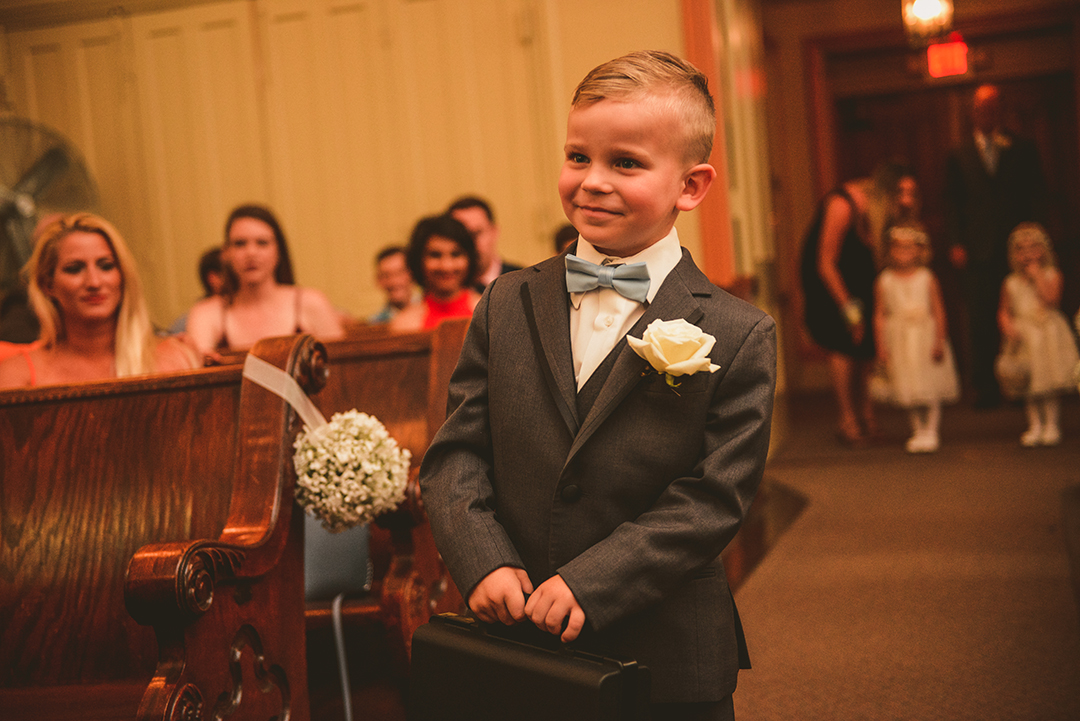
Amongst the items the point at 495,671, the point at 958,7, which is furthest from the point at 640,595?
the point at 958,7

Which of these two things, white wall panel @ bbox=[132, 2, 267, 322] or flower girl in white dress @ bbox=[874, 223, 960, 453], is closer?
flower girl in white dress @ bbox=[874, 223, 960, 453]

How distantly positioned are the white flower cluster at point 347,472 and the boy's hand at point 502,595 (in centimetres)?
70

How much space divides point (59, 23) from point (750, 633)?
621cm

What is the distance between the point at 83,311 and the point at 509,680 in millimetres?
2272

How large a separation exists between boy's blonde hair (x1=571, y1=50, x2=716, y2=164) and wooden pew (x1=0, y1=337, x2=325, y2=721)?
0.98 m

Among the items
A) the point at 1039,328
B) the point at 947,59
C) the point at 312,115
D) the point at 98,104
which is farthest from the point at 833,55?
the point at 98,104

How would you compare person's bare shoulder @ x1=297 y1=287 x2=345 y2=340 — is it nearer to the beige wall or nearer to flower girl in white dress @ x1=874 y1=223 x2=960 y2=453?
the beige wall

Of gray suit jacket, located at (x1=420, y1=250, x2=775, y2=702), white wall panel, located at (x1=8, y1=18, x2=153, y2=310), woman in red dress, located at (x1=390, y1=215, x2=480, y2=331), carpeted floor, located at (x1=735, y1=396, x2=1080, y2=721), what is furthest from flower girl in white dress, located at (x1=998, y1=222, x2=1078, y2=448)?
white wall panel, located at (x1=8, y1=18, x2=153, y2=310)

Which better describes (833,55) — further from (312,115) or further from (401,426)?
(401,426)

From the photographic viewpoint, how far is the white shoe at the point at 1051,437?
19.7 ft

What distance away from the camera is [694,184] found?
4.91ft

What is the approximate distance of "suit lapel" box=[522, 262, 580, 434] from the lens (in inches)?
57.3

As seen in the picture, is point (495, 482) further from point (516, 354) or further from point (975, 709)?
point (975, 709)

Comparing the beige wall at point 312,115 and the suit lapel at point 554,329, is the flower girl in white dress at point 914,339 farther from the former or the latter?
the suit lapel at point 554,329
